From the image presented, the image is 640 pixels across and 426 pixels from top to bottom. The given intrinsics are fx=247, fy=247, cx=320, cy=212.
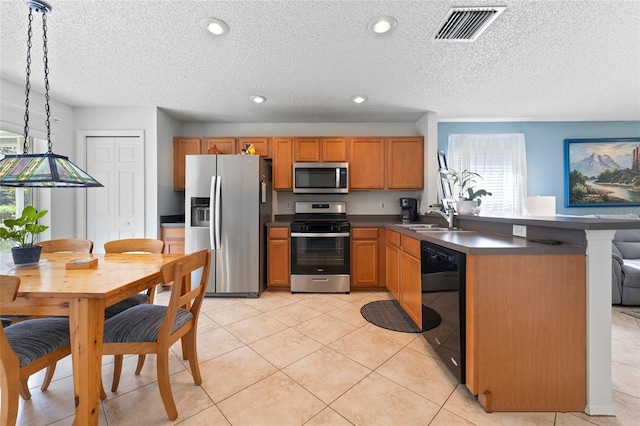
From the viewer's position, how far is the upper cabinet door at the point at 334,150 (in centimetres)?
363

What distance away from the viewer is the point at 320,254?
10.7 ft

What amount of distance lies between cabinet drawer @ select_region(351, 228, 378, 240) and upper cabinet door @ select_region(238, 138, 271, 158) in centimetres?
169

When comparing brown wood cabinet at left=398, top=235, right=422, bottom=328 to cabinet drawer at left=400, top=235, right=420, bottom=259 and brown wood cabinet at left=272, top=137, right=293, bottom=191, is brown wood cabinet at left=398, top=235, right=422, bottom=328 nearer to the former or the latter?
cabinet drawer at left=400, top=235, right=420, bottom=259

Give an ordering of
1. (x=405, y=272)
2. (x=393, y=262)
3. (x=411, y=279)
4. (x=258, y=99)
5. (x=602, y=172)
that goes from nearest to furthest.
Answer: (x=411, y=279) → (x=405, y=272) → (x=393, y=262) → (x=258, y=99) → (x=602, y=172)

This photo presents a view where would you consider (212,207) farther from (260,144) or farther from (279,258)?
(260,144)

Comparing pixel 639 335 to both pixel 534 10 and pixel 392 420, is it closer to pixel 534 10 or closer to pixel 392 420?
pixel 392 420

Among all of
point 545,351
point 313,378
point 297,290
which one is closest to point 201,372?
point 313,378

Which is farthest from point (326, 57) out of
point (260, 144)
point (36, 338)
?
point (36, 338)

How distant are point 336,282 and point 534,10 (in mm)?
3021

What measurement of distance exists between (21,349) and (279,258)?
7.71ft

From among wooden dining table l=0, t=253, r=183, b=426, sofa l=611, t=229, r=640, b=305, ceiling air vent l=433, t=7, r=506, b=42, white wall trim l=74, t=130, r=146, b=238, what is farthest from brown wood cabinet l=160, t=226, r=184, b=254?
sofa l=611, t=229, r=640, b=305

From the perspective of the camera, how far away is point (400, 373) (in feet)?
5.43

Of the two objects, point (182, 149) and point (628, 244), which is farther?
point (182, 149)

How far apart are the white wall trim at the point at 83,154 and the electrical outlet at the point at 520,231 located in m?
4.19
